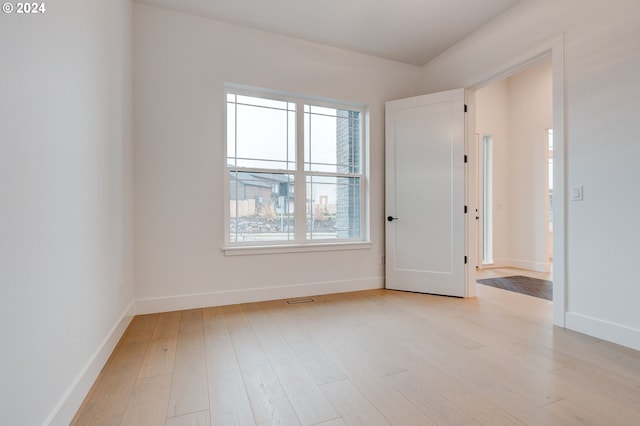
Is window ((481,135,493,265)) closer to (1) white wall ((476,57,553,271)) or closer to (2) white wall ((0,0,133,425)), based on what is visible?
(1) white wall ((476,57,553,271))

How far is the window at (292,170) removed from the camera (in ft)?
10.6

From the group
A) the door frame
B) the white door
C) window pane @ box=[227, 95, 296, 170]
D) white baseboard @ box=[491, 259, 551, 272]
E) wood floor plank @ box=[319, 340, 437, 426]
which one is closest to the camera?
wood floor plank @ box=[319, 340, 437, 426]

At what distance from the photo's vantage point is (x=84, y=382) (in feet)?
5.04

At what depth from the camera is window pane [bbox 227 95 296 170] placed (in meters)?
3.22

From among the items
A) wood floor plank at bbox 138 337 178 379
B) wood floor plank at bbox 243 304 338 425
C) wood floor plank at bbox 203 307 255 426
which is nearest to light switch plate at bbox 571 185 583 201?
wood floor plank at bbox 243 304 338 425

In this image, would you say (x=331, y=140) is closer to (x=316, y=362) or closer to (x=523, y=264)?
(x=316, y=362)

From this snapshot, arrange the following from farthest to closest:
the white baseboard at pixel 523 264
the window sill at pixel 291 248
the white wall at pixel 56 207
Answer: the white baseboard at pixel 523 264 → the window sill at pixel 291 248 → the white wall at pixel 56 207

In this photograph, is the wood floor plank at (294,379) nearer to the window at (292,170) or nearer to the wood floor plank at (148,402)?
the wood floor plank at (148,402)

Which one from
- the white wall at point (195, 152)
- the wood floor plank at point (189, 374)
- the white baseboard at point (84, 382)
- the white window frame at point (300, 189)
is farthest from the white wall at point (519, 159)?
the white baseboard at point (84, 382)

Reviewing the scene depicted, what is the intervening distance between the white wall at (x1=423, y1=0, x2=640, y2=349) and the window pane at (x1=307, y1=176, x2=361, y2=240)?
6.90ft

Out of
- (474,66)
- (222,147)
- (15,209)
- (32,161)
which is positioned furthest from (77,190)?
(474,66)

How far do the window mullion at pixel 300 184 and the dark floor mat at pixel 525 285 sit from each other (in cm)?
260

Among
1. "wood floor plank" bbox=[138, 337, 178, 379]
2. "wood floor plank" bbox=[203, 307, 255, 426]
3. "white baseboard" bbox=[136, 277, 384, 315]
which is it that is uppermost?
"white baseboard" bbox=[136, 277, 384, 315]

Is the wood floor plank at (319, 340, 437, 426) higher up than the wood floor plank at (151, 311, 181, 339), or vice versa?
the wood floor plank at (319, 340, 437, 426)
